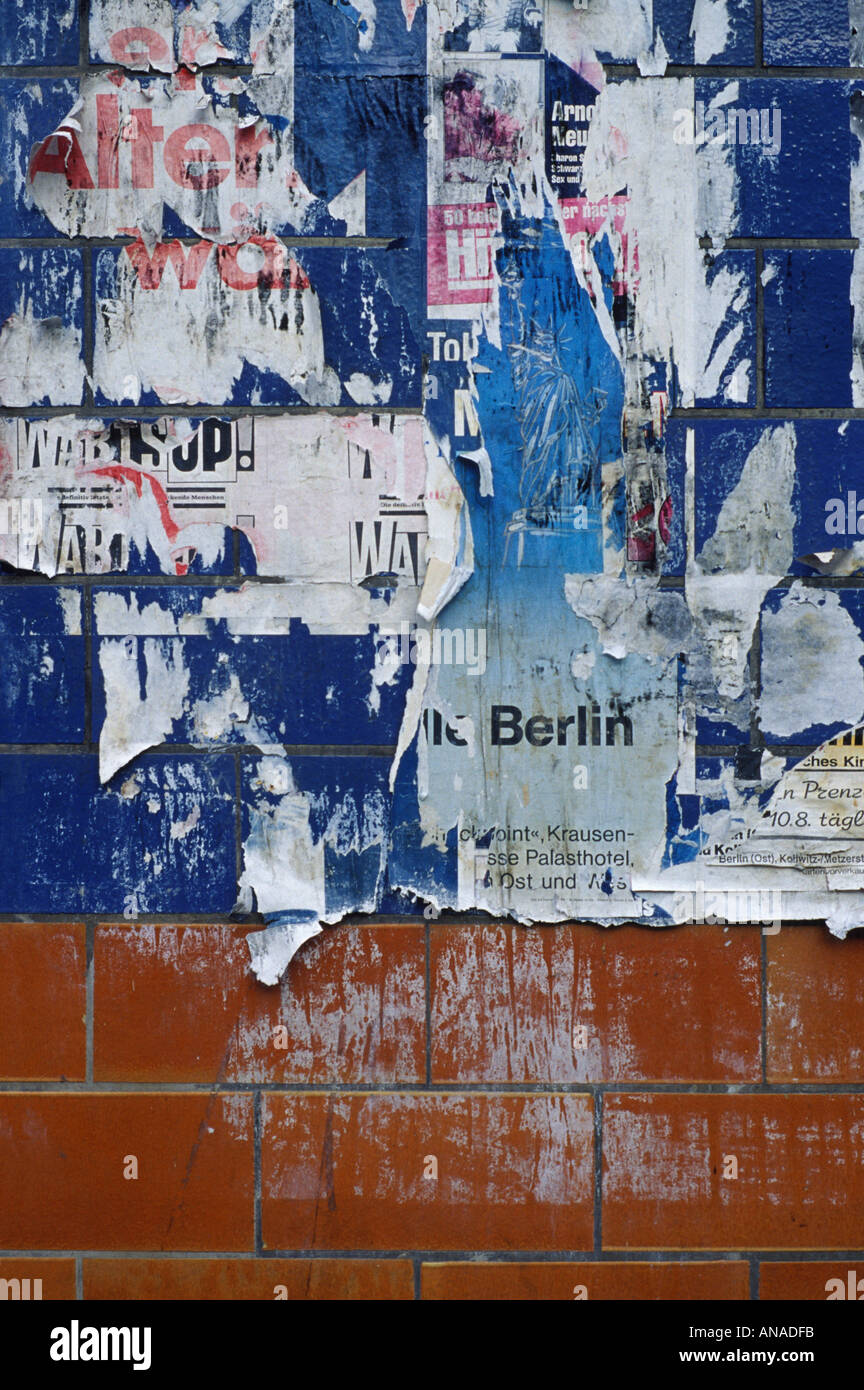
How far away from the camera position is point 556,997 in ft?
7.45

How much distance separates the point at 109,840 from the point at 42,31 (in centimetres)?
180

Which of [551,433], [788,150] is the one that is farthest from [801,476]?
[788,150]

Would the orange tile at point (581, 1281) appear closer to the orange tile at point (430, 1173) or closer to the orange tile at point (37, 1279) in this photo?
the orange tile at point (430, 1173)

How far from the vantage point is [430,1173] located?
2.26m

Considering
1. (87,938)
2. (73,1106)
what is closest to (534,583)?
(87,938)

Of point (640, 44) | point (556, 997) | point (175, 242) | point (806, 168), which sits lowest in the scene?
point (556, 997)

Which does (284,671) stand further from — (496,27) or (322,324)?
(496,27)

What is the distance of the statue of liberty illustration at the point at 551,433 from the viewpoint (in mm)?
2225

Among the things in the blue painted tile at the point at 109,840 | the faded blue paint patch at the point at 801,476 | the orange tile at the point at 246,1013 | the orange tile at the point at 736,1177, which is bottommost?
the orange tile at the point at 736,1177

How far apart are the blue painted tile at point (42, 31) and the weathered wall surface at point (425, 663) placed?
12 millimetres

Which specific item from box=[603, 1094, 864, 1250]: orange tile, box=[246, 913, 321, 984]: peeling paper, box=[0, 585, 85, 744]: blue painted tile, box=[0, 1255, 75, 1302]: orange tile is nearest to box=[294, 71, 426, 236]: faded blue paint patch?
box=[0, 585, 85, 744]: blue painted tile

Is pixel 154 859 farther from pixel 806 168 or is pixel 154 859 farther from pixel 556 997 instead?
pixel 806 168

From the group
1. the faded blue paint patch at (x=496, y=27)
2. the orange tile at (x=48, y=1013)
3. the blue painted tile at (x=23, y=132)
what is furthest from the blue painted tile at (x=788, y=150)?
the orange tile at (x=48, y=1013)

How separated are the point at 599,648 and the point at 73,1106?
1568mm
